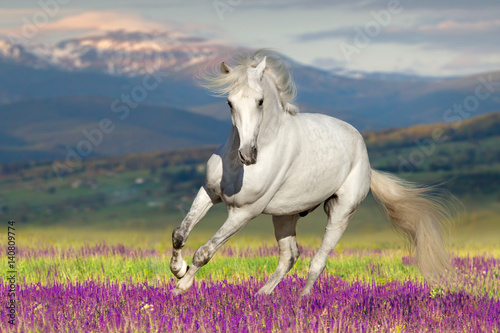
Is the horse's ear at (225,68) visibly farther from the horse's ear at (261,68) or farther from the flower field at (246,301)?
the flower field at (246,301)

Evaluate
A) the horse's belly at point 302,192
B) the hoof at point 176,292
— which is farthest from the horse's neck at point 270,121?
the hoof at point 176,292

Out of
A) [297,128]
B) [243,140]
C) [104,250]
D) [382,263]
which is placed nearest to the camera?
[243,140]

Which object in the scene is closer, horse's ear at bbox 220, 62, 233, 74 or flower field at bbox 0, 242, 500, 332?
flower field at bbox 0, 242, 500, 332

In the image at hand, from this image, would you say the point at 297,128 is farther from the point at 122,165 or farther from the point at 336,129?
the point at 122,165

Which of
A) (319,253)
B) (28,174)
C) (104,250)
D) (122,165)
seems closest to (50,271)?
(104,250)

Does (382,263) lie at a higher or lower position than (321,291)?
higher

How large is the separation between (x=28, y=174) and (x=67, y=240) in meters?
35.5

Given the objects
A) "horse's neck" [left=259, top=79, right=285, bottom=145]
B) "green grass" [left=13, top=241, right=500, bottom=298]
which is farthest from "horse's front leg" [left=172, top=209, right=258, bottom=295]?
"green grass" [left=13, top=241, right=500, bottom=298]

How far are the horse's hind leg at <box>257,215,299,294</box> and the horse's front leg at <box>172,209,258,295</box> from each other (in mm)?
1210

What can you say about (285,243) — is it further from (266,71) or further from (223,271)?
(266,71)

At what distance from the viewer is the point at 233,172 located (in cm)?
642

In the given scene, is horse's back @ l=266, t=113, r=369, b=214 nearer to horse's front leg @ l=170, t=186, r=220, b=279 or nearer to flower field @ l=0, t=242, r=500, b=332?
horse's front leg @ l=170, t=186, r=220, b=279

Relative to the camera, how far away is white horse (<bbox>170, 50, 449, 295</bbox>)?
6133mm

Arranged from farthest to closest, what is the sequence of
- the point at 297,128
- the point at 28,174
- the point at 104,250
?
the point at 28,174, the point at 104,250, the point at 297,128
